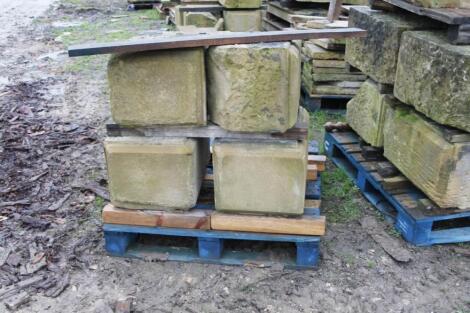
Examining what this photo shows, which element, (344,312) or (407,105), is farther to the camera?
(407,105)

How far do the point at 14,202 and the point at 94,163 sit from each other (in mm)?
886

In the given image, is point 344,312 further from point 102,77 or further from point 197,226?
point 102,77

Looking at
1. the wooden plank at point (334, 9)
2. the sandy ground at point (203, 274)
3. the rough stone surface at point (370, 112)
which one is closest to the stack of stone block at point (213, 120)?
the sandy ground at point (203, 274)

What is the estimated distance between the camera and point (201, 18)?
21.8 feet

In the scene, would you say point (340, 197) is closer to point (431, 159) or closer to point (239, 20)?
point (431, 159)

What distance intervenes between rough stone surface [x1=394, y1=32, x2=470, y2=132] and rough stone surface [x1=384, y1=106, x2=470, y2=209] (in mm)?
116

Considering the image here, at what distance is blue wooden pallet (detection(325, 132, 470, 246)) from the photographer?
3.23 m

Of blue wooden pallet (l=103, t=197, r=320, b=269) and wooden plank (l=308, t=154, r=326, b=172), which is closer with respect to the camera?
blue wooden pallet (l=103, t=197, r=320, b=269)

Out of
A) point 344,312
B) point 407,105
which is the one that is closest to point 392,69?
point 407,105

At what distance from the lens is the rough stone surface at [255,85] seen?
106 inches

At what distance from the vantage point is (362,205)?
3.81 meters

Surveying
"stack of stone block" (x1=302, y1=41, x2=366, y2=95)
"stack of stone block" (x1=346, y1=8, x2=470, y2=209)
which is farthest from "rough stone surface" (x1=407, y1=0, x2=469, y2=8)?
"stack of stone block" (x1=302, y1=41, x2=366, y2=95)

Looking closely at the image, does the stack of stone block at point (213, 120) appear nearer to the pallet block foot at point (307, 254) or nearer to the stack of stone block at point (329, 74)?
the pallet block foot at point (307, 254)

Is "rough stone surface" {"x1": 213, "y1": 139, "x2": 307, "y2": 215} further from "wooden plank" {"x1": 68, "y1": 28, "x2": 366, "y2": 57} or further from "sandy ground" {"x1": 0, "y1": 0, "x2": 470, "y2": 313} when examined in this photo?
"wooden plank" {"x1": 68, "y1": 28, "x2": 366, "y2": 57}
